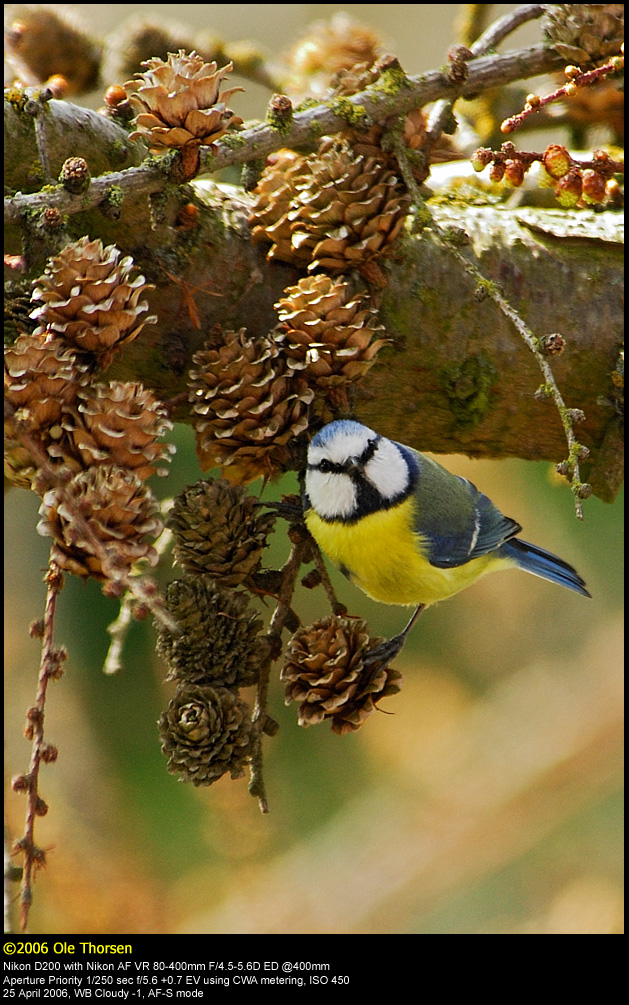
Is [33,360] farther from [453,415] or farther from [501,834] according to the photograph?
[501,834]

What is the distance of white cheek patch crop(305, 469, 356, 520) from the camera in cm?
111

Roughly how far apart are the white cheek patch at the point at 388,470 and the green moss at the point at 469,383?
0.35ft

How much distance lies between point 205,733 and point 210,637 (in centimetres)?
10

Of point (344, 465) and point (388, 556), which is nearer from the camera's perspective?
point (344, 465)

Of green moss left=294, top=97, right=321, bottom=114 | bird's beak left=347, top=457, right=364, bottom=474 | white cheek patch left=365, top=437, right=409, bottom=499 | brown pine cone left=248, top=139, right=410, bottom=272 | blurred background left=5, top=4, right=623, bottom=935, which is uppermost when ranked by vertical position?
green moss left=294, top=97, right=321, bottom=114

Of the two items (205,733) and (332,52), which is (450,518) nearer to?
(205,733)

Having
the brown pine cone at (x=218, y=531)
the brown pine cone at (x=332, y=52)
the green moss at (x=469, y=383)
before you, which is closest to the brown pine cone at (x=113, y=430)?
the brown pine cone at (x=218, y=531)

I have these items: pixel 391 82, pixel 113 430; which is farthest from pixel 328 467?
pixel 391 82

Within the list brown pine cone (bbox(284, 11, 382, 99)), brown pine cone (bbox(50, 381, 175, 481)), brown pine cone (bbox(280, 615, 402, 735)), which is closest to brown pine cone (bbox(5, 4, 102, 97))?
brown pine cone (bbox(284, 11, 382, 99))

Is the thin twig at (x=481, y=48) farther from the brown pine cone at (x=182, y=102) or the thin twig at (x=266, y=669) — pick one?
the thin twig at (x=266, y=669)

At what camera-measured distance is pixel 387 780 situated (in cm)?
228

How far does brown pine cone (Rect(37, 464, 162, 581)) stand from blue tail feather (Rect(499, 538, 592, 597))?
89 cm

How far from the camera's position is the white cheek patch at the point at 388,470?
117 centimetres

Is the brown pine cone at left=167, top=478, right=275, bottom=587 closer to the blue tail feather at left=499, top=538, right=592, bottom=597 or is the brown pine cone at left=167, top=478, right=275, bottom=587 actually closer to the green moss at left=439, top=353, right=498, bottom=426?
the green moss at left=439, top=353, right=498, bottom=426
